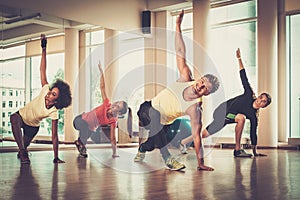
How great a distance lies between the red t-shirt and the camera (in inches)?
188

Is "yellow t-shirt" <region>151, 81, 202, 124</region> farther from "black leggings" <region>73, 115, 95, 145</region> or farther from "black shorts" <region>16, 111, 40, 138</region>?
"black leggings" <region>73, 115, 95, 145</region>

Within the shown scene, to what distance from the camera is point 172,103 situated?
11.1 feet

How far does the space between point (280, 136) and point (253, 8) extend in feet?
7.54

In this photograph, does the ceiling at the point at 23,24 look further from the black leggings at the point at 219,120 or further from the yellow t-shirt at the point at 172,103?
the yellow t-shirt at the point at 172,103

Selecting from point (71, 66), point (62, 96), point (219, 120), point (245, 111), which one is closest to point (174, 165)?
point (62, 96)

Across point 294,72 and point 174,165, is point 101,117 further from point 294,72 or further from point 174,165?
point 294,72

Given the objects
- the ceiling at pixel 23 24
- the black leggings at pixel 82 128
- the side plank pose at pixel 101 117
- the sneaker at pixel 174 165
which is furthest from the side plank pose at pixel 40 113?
the ceiling at pixel 23 24

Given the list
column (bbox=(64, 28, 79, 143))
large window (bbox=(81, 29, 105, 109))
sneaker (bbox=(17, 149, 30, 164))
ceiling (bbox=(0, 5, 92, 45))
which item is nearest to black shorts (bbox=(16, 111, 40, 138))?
sneaker (bbox=(17, 149, 30, 164))

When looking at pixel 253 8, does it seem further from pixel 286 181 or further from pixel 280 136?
pixel 286 181

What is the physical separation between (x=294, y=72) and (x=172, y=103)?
4759 mm

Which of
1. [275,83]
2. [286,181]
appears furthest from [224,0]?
[286,181]

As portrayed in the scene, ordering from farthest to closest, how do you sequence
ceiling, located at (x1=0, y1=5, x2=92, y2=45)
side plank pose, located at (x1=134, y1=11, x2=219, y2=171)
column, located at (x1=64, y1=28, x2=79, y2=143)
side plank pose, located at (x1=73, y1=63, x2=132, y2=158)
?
column, located at (x1=64, y1=28, x2=79, y2=143), ceiling, located at (x1=0, y1=5, x2=92, y2=45), side plank pose, located at (x1=73, y1=63, x2=132, y2=158), side plank pose, located at (x1=134, y1=11, x2=219, y2=171)

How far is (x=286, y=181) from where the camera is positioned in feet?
8.71

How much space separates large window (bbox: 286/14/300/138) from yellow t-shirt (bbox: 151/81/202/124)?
4.64 meters
